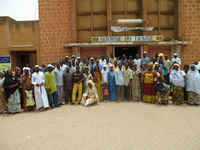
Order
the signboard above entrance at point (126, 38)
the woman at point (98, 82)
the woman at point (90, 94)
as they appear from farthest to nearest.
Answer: the signboard above entrance at point (126, 38) < the woman at point (98, 82) < the woman at point (90, 94)

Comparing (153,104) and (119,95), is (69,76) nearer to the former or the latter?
(119,95)

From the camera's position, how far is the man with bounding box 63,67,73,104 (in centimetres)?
611

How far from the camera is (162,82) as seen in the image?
5.69m

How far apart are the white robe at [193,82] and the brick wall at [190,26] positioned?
506 cm

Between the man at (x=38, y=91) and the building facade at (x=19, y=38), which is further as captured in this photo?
the building facade at (x=19, y=38)

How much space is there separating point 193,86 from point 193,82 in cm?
15

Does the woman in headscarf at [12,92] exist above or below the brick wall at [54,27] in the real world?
below

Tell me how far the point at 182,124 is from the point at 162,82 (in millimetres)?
2073

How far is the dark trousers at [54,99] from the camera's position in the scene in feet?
18.8

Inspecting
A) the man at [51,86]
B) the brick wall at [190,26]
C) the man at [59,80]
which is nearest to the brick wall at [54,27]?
the man at [59,80]

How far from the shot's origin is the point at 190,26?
9.89m

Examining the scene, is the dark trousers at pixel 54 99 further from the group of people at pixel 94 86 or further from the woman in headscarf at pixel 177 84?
the woman in headscarf at pixel 177 84

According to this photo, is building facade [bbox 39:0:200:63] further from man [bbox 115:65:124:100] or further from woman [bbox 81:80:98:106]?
woman [bbox 81:80:98:106]

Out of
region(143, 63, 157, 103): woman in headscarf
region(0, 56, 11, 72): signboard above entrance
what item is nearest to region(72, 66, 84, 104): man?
region(143, 63, 157, 103): woman in headscarf
